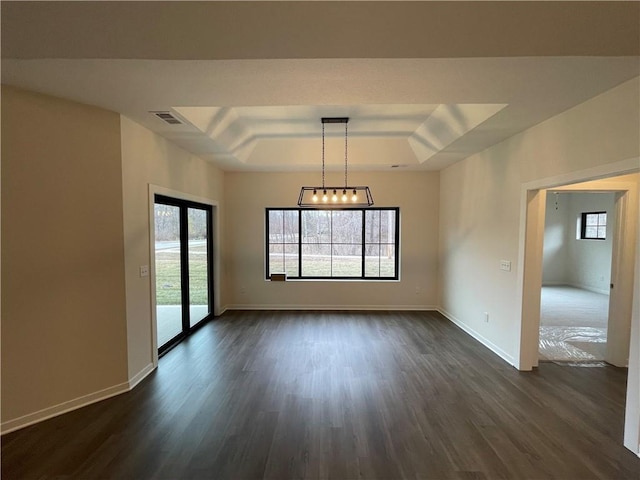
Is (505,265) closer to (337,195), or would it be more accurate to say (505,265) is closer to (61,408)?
(337,195)

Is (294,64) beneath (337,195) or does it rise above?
above

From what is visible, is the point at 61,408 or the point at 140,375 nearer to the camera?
the point at 61,408

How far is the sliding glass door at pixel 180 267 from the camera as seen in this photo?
3.80 meters

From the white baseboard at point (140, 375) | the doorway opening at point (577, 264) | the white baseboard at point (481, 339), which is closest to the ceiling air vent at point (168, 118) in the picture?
the white baseboard at point (140, 375)

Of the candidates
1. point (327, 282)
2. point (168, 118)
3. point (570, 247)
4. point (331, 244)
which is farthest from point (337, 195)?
point (570, 247)

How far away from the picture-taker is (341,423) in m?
2.44

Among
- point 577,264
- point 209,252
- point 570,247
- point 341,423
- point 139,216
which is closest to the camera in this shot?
point 341,423

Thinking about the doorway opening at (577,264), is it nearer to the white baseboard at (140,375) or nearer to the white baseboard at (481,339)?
the white baseboard at (481,339)

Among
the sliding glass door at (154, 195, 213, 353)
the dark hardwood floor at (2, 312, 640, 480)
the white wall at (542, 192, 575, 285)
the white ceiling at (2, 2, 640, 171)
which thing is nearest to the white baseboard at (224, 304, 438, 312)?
the sliding glass door at (154, 195, 213, 353)

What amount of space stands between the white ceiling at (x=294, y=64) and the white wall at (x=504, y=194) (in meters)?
0.19

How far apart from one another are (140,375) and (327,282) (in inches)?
136

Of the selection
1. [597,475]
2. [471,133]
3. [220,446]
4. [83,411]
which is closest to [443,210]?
[471,133]

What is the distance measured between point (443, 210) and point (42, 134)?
5.59 m

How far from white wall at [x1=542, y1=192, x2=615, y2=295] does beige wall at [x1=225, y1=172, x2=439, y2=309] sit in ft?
15.9
